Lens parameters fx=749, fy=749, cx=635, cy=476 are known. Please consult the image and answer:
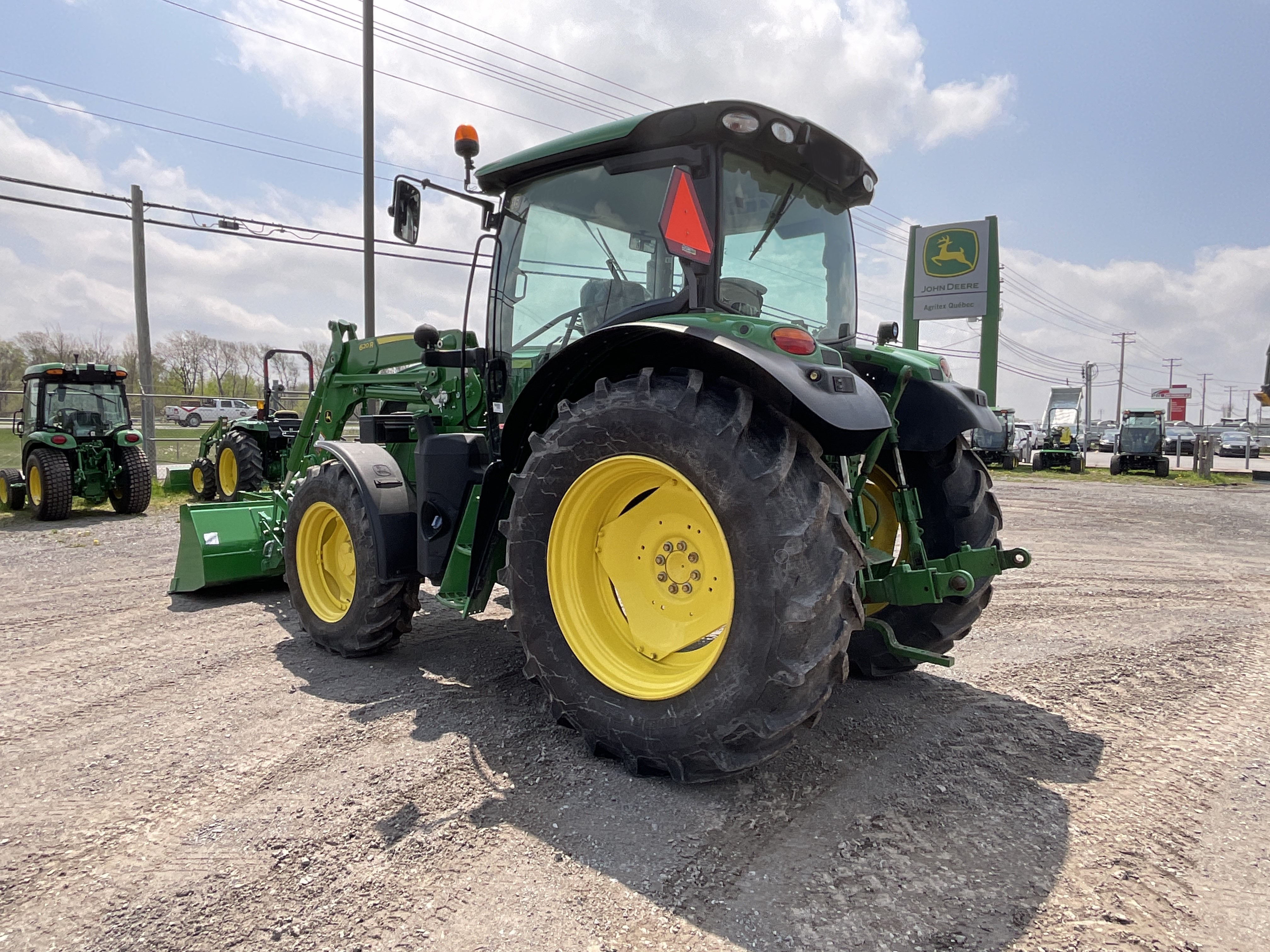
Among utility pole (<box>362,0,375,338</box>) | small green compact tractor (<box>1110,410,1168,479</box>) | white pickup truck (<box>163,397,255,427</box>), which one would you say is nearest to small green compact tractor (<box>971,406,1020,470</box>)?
small green compact tractor (<box>1110,410,1168,479</box>)

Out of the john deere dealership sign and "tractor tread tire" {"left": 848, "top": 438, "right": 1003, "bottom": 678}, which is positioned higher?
the john deere dealership sign

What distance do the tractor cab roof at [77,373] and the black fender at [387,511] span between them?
8978 mm

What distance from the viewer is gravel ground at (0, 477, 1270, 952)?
1886 mm

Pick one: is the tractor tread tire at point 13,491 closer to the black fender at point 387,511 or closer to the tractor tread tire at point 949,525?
the black fender at point 387,511

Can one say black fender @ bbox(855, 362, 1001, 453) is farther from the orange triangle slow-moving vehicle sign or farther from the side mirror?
the side mirror

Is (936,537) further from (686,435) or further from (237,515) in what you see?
(237,515)

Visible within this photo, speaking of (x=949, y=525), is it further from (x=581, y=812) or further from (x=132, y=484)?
(x=132, y=484)

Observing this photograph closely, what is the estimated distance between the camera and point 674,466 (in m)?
2.47

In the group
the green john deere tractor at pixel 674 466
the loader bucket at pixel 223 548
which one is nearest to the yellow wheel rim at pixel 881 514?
the green john deere tractor at pixel 674 466

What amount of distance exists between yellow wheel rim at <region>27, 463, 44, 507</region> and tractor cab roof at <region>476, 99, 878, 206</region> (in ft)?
31.2

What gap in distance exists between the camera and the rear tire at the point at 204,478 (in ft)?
37.3

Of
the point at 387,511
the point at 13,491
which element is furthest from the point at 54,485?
the point at 387,511

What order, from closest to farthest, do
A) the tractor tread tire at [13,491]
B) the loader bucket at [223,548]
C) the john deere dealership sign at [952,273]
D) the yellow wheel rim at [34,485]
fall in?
the loader bucket at [223,548] → the yellow wheel rim at [34,485] → the tractor tread tire at [13,491] → the john deere dealership sign at [952,273]

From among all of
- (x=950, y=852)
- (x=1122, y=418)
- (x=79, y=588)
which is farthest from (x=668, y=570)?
(x=1122, y=418)
